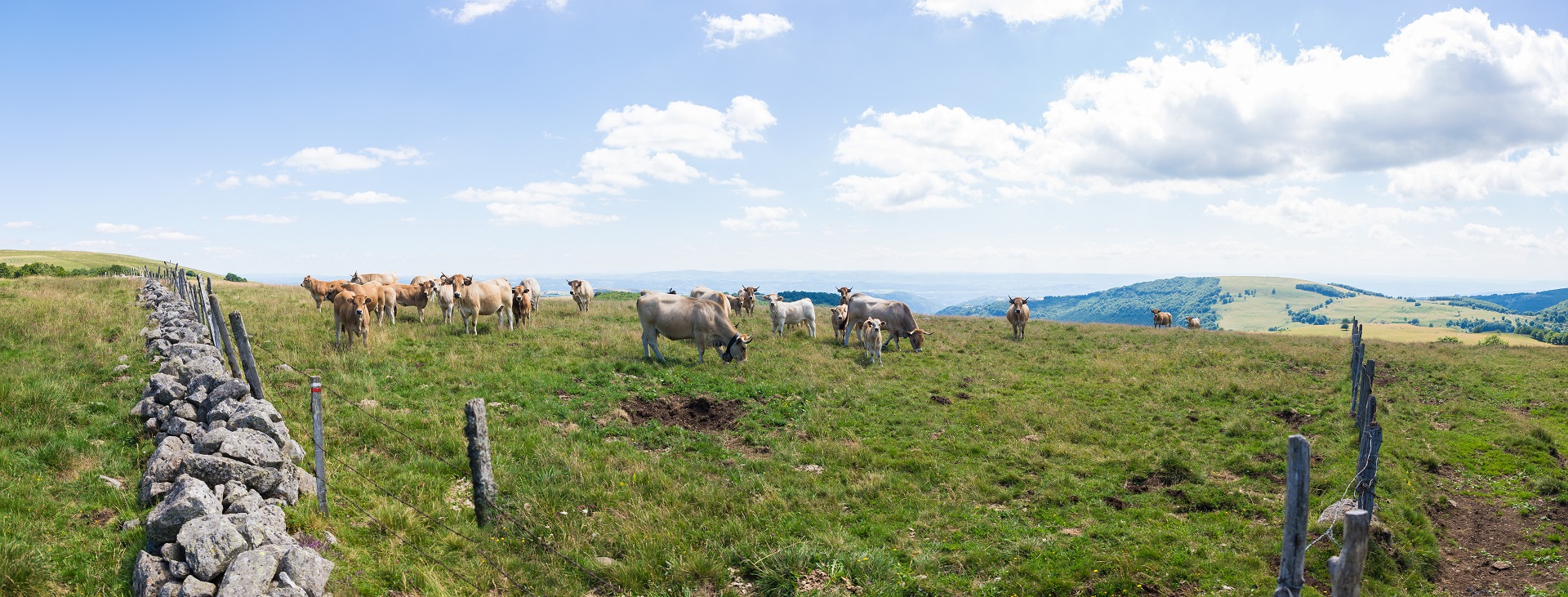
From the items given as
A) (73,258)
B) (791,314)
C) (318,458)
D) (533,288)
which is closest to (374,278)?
(533,288)

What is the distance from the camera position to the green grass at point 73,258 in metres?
72.8

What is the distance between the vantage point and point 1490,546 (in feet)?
29.5

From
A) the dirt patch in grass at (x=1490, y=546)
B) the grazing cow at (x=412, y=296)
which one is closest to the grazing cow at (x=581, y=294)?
the grazing cow at (x=412, y=296)

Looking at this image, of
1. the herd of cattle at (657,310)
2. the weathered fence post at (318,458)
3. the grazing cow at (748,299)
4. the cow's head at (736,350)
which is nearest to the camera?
the weathered fence post at (318,458)

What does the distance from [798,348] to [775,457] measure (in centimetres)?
1194

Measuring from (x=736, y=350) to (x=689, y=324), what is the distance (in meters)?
1.71

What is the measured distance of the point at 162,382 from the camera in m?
9.70

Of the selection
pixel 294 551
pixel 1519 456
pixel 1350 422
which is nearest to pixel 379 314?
pixel 294 551

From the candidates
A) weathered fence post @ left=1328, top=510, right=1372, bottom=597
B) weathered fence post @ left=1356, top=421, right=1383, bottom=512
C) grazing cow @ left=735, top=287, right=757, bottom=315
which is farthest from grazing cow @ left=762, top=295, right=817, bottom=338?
weathered fence post @ left=1328, top=510, right=1372, bottom=597

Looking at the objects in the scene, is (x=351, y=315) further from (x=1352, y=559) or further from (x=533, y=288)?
(x=1352, y=559)

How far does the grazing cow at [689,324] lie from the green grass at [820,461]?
0.92m

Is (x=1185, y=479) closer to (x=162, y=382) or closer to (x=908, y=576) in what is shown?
(x=908, y=576)

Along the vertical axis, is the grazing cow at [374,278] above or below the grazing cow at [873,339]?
above

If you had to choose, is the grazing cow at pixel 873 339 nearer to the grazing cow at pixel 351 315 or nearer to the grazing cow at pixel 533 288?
the grazing cow at pixel 351 315
